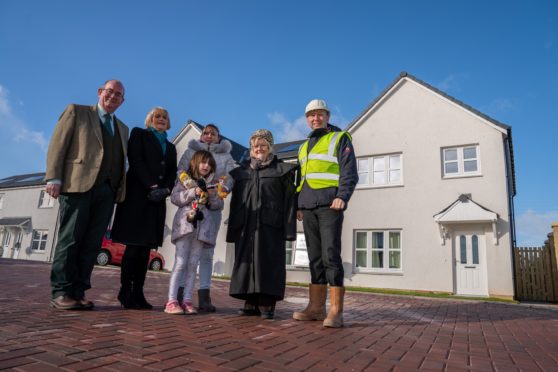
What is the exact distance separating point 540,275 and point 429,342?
11.5 metres

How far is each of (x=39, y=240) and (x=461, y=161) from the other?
91.8 ft

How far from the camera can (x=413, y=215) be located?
1354cm

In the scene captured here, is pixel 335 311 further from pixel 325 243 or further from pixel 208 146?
pixel 208 146

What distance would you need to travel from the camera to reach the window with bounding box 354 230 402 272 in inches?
538

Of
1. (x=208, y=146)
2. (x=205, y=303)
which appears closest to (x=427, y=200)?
(x=208, y=146)

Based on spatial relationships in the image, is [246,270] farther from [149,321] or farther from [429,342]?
[429,342]

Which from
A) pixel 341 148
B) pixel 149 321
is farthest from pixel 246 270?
pixel 341 148

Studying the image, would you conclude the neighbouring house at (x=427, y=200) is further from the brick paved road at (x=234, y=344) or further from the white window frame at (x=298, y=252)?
the brick paved road at (x=234, y=344)

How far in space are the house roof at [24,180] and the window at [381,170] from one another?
2391 centimetres

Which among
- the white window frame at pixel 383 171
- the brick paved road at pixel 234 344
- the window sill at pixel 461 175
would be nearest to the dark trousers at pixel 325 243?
the brick paved road at pixel 234 344

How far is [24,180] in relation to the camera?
103 feet

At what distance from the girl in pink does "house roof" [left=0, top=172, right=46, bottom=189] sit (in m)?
27.9

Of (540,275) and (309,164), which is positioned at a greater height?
(309,164)

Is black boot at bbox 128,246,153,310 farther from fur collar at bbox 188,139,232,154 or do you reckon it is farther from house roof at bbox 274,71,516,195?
house roof at bbox 274,71,516,195
